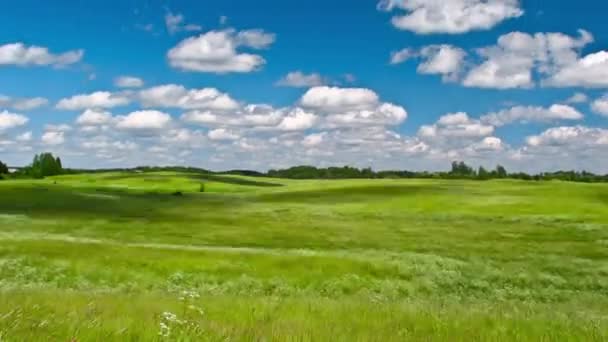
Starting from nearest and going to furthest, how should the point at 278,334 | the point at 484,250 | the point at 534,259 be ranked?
1. the point at 278,334
2. the point at 534,259
3. the point at 484,250

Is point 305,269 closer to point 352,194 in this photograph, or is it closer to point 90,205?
point 90,205

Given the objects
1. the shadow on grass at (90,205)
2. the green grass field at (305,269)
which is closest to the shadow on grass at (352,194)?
the green grass field at (305,269)

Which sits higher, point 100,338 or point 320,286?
point 100,338

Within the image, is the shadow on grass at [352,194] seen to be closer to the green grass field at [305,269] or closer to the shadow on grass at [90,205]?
the green grass field at [305,269]

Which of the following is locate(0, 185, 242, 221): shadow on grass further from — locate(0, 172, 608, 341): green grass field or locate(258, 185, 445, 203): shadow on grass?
locate(258, 185, 445, 203): shadow on grass

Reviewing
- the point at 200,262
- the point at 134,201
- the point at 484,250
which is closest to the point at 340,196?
the point at 134,201

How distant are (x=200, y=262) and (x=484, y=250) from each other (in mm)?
24797

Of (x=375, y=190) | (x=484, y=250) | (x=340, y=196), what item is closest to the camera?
(x=484, y=250)

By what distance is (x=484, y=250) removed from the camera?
5094 cm

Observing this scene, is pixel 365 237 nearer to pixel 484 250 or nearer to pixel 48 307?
pixel 484 250

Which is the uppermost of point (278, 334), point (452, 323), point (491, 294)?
point (278, 334)

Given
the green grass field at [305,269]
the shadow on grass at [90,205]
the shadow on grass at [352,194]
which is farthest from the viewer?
the shadow on grass at [352,194]

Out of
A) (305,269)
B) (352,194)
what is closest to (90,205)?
(352,194)

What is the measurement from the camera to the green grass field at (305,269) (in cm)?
916
